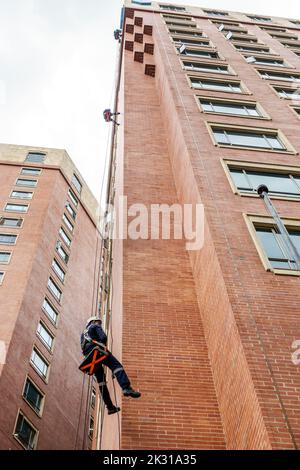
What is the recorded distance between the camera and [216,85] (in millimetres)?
19297

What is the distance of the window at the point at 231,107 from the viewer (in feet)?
54.4

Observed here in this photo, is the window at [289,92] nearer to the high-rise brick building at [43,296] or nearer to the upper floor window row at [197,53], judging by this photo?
the upper floor window row at [197,53]

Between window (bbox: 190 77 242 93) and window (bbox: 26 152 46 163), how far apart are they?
92.5 ft

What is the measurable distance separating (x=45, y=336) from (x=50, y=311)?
232 centimetres

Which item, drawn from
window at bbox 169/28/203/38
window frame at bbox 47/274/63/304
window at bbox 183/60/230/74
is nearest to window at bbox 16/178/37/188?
window frame at bbox 47/274/63/304

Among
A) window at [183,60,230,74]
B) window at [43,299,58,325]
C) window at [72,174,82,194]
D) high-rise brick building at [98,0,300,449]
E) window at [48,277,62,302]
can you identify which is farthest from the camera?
window at [72,174,82,194]

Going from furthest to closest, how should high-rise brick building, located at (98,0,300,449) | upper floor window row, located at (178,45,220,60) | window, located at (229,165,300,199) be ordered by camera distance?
upper floor window row, located at (178,45,220,60), window, located at (229,165,300,199), high-rise brick building, located at (98,0,300,449)

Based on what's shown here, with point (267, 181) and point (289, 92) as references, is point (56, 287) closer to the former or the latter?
point (289, 92)

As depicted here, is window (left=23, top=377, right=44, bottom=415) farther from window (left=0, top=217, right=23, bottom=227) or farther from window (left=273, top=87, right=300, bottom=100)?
window (left=273, top=87, right=300, bottom=100)

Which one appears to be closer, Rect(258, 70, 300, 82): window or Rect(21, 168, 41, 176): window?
Rect(258, 70, 300, 82): window

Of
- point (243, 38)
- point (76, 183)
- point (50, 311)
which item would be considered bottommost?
point (50, 311)

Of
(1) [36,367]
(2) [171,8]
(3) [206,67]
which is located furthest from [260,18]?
(1) [36,367]

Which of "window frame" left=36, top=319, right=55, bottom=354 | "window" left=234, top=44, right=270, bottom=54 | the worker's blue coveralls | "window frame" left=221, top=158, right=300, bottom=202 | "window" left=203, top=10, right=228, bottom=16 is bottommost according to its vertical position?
the worker's blue coveralls

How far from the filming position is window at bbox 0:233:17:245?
106 ft
